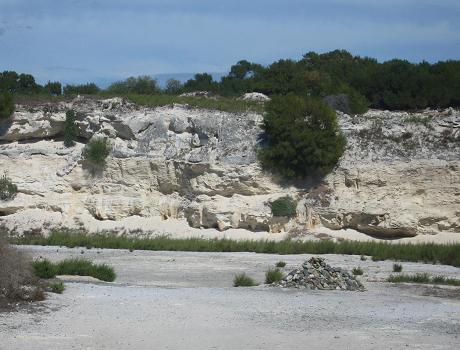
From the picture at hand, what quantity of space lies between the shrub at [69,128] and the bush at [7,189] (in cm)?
391

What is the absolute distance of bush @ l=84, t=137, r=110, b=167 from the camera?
4019 cm

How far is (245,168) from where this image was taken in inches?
1508

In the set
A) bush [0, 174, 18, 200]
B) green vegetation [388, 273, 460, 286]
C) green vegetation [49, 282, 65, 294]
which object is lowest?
green vegetation [388, 273, 460, 286]

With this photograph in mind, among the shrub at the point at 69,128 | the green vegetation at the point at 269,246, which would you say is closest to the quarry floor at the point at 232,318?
the green vegetation at the point at 269,246

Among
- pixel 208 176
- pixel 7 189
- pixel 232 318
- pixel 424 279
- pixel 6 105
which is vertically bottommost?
pixel 232 318

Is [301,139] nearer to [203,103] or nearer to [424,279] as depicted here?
[203,103]

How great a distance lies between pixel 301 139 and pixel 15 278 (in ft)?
81.0

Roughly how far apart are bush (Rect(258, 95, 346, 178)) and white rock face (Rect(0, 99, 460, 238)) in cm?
72

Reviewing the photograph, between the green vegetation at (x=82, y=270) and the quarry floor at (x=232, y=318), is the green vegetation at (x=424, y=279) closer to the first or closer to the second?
the quarry floor at (x=232, y=318)

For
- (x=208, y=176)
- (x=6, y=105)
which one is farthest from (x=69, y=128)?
(x=208, y=176)

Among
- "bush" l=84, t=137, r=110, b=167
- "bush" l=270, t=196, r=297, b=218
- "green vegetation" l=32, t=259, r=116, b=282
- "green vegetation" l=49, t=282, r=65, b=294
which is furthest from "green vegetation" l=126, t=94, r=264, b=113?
"green vegetation" l=49, t=282, r=65, b=294

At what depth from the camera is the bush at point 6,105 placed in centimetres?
4106

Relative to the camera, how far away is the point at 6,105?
41.1 meters

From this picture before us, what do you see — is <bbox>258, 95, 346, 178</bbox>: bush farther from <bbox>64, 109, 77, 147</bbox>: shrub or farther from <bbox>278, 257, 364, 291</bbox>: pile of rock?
<bbox>278, 257, 364, 291</bbox>: pile of rock
